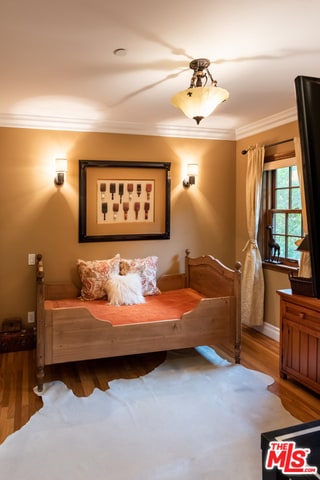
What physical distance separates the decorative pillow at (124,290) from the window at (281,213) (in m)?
1.60

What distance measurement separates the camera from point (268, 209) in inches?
170

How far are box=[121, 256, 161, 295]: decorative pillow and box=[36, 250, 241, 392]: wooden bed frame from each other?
2.42 ft

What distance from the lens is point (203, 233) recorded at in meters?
4.71

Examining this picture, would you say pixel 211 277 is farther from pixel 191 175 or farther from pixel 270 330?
pixel 191 175

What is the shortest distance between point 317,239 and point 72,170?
11.7ft

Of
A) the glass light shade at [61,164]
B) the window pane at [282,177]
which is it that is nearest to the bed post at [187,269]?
the window pane at [282,177]

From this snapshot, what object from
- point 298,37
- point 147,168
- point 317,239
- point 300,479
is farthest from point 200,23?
point 147,168

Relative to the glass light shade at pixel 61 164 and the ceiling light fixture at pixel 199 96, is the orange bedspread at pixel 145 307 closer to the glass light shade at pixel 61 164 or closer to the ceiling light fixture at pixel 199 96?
the glass light shade at pixel 61 164

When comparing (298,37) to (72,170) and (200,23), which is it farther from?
(72,170)

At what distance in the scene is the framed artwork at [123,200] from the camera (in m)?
4.19

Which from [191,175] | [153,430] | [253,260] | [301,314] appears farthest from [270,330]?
[153,430]

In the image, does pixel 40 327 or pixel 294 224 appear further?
pixel 294 224

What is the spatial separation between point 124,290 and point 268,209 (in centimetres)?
195

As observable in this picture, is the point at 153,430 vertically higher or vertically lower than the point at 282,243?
lower
